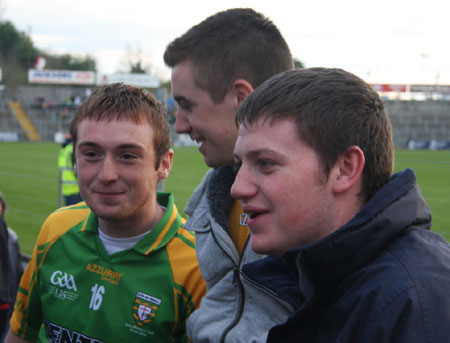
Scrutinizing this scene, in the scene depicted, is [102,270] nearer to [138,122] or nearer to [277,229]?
[138,122]

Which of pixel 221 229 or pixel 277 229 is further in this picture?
pixel 221 229

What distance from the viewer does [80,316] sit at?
2244mm

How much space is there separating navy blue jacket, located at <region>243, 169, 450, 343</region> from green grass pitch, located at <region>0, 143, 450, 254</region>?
162 inches

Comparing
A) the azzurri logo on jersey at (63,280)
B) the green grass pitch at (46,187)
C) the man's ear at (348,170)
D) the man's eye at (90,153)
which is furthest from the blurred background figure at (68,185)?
the man's ear at (348,170)

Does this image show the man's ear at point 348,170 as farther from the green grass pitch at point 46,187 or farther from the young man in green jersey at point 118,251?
the green grass pitch at point 46,187

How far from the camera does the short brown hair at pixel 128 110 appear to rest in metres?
2.31

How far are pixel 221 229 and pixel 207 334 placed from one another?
0.38 meters

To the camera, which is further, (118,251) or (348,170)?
(118,251)

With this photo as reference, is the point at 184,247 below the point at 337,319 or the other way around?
below

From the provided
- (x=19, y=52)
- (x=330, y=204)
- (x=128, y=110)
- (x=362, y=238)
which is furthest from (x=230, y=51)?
(x=19, y=52)

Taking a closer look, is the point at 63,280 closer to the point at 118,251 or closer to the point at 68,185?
the point at 118,251

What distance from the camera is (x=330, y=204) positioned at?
1.41 m

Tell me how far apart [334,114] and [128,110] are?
3.76 feet

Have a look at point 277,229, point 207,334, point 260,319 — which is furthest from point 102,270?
point 277,229
